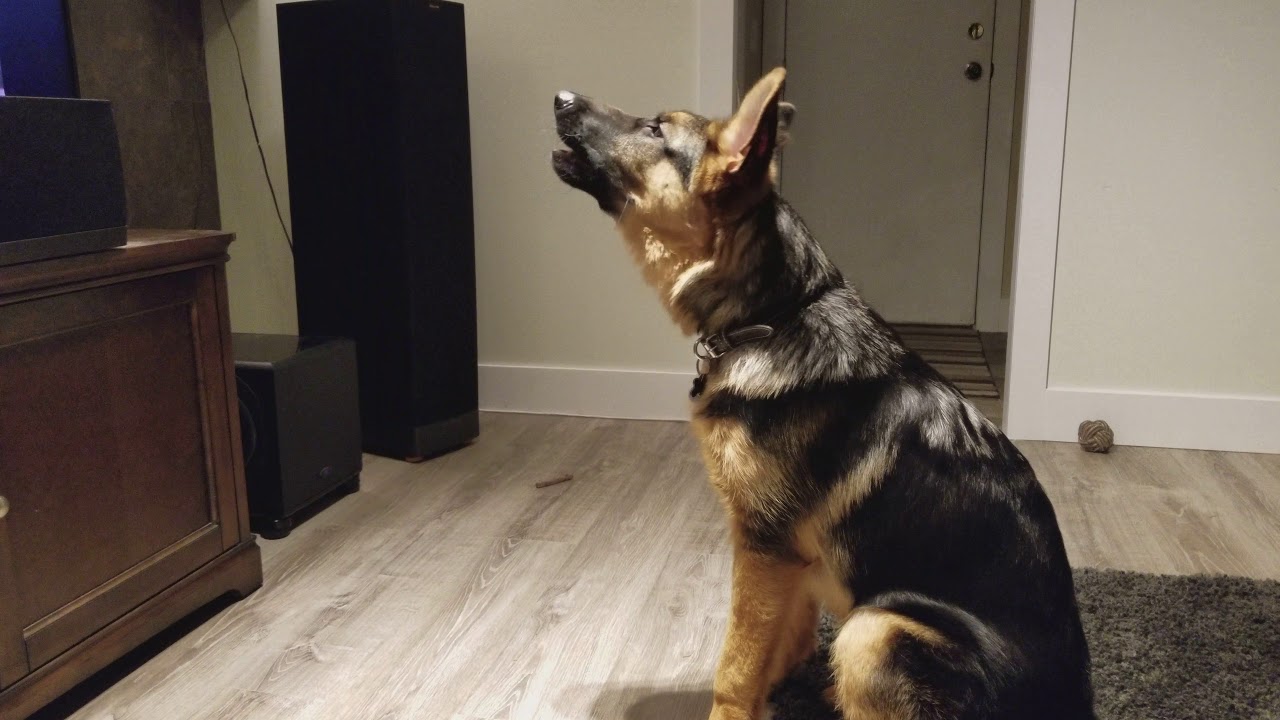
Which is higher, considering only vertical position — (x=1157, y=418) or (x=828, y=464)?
(x=828, y=464)

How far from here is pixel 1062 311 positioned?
3115 mm

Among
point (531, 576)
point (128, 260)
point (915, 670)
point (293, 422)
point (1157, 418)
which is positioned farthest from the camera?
point (1157, 418)

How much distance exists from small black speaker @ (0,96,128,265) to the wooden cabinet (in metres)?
0.04

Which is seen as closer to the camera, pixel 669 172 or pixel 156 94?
pixel 669 172

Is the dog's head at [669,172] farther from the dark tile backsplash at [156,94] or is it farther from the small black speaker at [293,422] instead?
the dark tile backsplash at [156,94]

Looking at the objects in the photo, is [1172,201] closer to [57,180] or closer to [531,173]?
[531,173]

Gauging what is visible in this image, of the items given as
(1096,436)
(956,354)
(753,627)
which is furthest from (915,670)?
(956,354)

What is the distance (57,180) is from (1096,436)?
2.84 meters

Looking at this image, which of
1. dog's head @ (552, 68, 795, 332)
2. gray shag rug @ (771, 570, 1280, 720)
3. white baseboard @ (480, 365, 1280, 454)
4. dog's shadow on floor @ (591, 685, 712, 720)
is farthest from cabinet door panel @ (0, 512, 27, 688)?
white baseboard @ (480, 365, 1280, 454)

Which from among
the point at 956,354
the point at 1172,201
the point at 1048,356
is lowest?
the point at 956,354

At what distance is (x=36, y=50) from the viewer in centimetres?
254

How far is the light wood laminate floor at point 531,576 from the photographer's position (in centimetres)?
178

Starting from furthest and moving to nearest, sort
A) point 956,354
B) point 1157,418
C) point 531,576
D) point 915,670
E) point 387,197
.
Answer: point 956,354
point 1157,418
point 387,197
point 531,576
point 915,670

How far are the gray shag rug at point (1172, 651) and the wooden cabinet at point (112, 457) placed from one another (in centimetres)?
122
